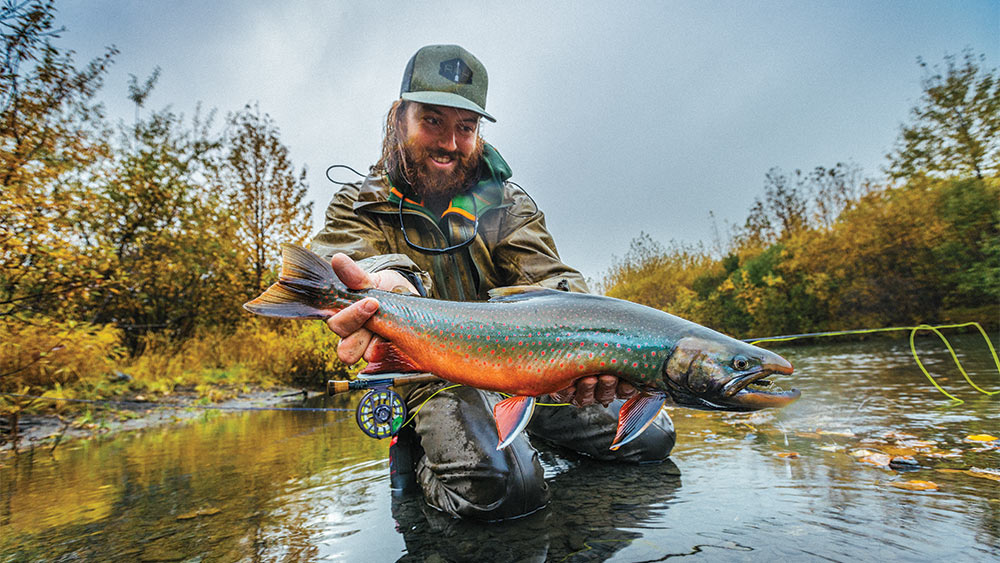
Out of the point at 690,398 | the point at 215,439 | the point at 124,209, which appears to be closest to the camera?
the point at 690,398

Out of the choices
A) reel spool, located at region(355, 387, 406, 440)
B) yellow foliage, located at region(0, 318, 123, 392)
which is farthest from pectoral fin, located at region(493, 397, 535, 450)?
yellow foliage, located at region(0, 318, 123, 392)

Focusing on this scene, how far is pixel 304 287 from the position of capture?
6.30ft

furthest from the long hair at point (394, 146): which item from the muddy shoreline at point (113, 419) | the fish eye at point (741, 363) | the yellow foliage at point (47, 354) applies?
the yellow foliage at point (47, 354)

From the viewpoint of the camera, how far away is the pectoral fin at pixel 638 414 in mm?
1754

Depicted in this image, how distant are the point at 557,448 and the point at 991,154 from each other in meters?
16.9

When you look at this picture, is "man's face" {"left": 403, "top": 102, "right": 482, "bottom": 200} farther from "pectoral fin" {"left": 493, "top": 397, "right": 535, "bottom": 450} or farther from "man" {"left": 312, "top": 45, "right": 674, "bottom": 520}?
"pectoral fin" {"left": 493, "top": 397, "right": 535, "bottom": 450}

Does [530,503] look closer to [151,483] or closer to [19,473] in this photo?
Result: [151,483]

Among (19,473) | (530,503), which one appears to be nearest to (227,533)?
(530,503)

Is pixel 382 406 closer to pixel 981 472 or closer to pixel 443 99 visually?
pixel 443 99

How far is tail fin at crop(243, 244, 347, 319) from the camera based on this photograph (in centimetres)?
188

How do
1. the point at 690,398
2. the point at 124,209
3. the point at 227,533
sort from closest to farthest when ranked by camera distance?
the point at 690,398 → the point at 227,533 → the point at 124,209

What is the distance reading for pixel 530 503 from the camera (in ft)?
7.97

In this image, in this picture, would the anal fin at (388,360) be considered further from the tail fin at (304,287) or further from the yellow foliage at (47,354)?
the yellow foliage at (47,354)

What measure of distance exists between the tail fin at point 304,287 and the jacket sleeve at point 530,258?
155 cm
